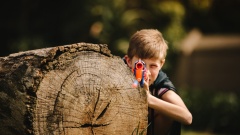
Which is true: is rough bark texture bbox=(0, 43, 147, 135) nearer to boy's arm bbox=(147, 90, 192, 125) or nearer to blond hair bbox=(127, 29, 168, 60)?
boy's arm bbox=(147, 90, 192, 125)

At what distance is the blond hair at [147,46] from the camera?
13.5 ft

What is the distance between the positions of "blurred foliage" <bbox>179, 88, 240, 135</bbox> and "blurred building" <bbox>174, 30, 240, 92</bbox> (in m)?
2.34

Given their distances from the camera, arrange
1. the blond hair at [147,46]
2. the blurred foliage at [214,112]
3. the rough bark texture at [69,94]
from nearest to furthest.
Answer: the rough bark texture at [69,94] < the blond hair at [147,46] < the blurred foliage at [214,112]

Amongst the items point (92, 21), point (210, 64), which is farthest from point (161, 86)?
point (92, 21)

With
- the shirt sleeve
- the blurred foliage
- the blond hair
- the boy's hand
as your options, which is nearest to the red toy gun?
the boy's hand

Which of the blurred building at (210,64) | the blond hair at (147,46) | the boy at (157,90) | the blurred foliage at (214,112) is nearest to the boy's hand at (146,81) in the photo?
the boy at (157,90)

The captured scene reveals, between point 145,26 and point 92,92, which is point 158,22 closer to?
point 145,26

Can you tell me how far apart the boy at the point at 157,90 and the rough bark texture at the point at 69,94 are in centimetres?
20

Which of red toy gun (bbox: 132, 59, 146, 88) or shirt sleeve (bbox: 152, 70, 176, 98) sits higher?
red toy gun (bbox: 132, 59, 146, 88)

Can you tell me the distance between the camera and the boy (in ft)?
13.1

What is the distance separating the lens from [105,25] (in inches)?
562

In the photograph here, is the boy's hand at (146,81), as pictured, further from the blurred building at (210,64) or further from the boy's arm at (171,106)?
the blurred building at (210,64)

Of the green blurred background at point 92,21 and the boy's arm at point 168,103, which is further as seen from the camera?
the green blurred background at point 92,21

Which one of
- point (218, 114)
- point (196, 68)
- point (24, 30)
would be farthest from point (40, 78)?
→ point (24, 30)
